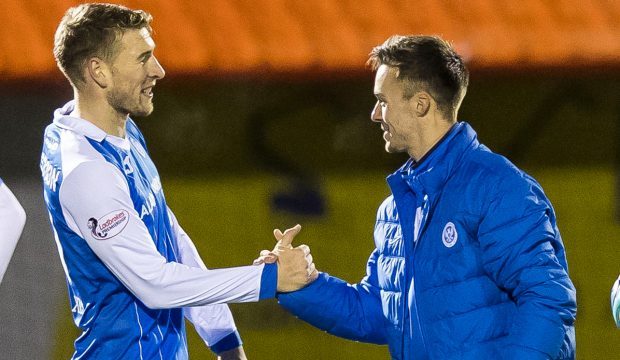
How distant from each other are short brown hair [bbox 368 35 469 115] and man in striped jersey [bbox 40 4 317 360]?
2.23ft

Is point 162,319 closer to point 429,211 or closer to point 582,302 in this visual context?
point 429,211

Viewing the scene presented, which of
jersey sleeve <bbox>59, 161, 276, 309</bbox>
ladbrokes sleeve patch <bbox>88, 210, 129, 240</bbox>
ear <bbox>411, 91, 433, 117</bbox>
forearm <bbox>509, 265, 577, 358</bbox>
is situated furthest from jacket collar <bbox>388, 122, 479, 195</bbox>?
ladbrokes sleeve patch <bbox>88, 210, 129, 240</bbox>

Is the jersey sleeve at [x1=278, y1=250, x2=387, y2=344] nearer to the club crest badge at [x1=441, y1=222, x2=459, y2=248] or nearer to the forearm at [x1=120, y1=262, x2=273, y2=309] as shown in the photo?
the forearm at [x1=120, y1=262, x2=273, y2=309]

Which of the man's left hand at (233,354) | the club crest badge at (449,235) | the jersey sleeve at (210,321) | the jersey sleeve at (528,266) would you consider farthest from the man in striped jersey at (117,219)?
the jersey sleeve at (528,266)

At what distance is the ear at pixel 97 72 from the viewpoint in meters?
3.70

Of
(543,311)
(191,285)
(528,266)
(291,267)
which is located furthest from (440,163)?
(191,285)

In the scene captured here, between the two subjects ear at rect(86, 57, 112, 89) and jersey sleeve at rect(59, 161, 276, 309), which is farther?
ear at rect(86, 57, 112, 89)

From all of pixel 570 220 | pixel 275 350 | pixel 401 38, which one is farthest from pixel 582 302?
pixel 401 38

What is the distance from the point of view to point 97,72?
3707 millimetres

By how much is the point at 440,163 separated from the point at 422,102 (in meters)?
0.23

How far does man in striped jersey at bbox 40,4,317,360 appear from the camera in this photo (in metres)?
3.49

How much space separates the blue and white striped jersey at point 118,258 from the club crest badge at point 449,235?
0.65 meters

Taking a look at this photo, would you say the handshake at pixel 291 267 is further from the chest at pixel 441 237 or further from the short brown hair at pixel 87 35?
the short brown hair at pixel 87 35

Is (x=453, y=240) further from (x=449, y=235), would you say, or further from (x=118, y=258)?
(x=118, y=258)
